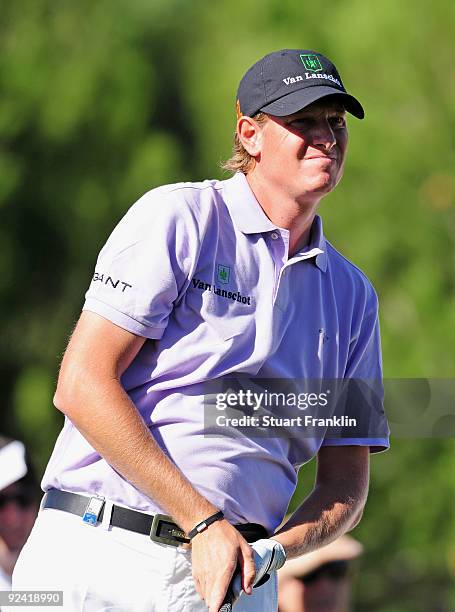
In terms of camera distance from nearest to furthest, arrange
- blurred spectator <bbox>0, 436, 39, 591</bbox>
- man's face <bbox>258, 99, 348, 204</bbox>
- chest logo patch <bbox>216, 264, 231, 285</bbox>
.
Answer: chest logo patch <bbox>216, 264, 231, 285</bbox>
man's face <bbox>258, 99, 348, 204</bbox>
blurred spectator <bbox>0, 436, 39, 591</bbox>

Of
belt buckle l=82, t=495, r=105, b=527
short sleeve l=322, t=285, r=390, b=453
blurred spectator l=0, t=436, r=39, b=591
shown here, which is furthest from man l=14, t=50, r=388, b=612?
blurred spectator l=0, t=436, r=39, b=591

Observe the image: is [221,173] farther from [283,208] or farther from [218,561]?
[218,561]

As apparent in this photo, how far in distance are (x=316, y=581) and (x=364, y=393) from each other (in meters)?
1.73

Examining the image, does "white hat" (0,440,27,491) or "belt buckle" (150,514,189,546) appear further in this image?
"white hat" (0,440,27,491)

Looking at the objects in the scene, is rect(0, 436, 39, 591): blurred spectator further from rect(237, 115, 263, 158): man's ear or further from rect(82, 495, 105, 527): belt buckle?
rect(237, 115, 263, 158): man's ear

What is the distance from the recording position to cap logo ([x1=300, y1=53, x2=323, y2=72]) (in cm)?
327

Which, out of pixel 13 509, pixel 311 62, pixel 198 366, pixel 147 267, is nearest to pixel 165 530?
pixel 198 366

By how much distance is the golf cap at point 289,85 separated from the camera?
317cm

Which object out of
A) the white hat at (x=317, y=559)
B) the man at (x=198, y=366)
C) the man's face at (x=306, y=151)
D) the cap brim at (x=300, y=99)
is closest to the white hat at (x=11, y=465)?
the white hat at (x=317, y=559)

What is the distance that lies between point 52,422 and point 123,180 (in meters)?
3.25

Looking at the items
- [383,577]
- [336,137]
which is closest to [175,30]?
[383,577]

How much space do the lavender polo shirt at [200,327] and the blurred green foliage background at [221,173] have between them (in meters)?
7.78

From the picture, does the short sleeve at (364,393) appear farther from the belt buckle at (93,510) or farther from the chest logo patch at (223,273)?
the belt buckle at (93,510)

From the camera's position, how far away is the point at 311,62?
130 inches
